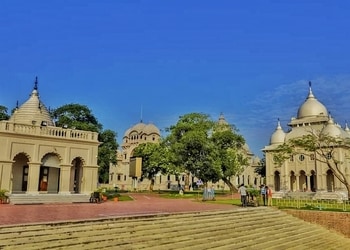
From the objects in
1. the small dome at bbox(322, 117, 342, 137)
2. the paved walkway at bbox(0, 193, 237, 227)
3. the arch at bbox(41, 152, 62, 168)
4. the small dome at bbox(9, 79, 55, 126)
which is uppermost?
the small dome at bbox(322, 117, 342, 137)

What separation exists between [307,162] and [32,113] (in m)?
42.0

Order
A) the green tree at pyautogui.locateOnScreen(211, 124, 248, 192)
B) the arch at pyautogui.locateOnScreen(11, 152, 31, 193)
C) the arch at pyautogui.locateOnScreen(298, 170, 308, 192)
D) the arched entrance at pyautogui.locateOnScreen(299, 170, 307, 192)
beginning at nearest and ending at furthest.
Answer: the arch at pyautogui.locateOnScreen(11, 152, 31, 193), the green tree at pyautogui.locateOnScreen(211, 124, 248, 192), the arch at pyautogui.locateOnScreen(298, 170, 308, 192), the arched entrance at pyautogui.locateOnScreen(299, 170, 307, 192)

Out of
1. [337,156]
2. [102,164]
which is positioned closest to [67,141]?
[102,164]

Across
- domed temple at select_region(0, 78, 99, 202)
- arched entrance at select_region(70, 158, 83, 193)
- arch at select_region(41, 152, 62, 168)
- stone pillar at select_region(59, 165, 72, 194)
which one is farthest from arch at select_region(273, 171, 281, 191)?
arch at select_region(41, 152, 62, 168)

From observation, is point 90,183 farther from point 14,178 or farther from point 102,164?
point 102,164

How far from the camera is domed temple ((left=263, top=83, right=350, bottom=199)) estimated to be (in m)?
51.1

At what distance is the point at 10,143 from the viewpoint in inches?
1051

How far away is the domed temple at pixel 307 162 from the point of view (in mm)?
51094

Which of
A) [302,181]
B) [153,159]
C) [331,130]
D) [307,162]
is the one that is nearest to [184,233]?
[153,159]

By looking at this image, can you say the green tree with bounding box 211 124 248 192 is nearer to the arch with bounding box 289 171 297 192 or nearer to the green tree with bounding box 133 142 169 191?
the green tree with bounding box 133 142 169 191

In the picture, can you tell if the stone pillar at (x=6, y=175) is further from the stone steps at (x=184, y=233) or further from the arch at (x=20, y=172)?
the stone steps at (x=184, y=233)

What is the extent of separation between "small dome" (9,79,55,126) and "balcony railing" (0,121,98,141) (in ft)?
10.7

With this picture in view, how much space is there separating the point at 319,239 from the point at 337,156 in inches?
1392

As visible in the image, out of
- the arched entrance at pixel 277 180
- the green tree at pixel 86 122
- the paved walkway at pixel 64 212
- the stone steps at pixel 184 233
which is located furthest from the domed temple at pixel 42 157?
the arched entrance at pixel 277 180
